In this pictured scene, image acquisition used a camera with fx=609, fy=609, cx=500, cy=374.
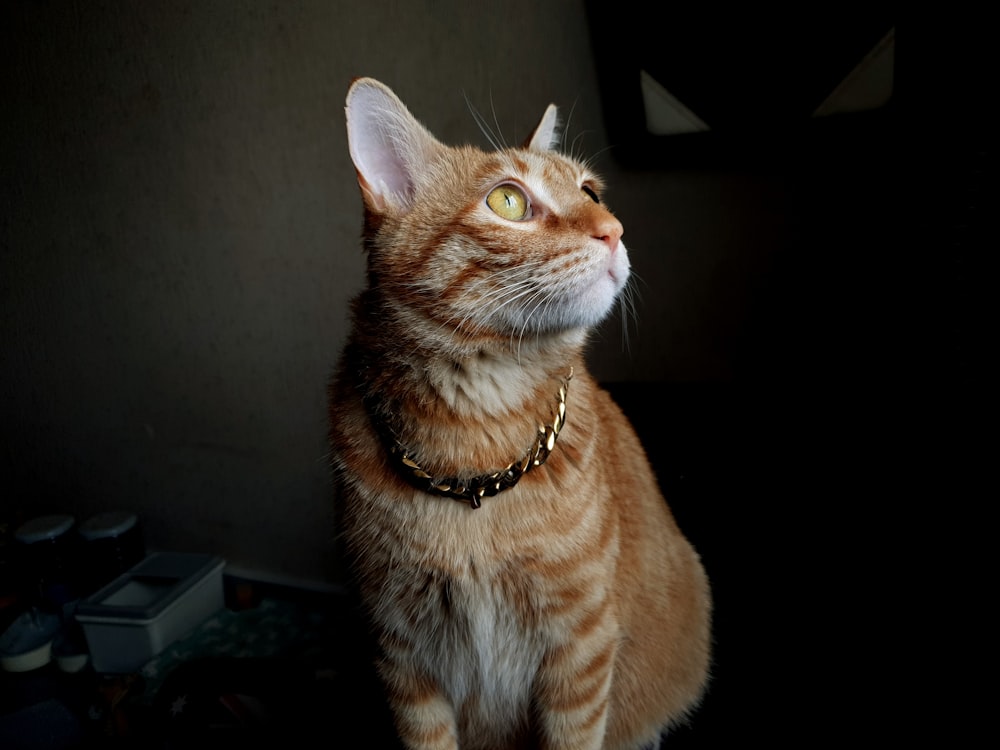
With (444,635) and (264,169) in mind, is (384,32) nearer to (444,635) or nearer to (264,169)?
(264,169)

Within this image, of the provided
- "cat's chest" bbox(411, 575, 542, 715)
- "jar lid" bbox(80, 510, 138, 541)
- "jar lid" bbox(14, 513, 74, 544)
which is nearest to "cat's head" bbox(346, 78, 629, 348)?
"cat's chest" bbox(411, 575, 542, 715)

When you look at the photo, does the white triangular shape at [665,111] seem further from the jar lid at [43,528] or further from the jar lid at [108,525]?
the jar lid at [43,528]

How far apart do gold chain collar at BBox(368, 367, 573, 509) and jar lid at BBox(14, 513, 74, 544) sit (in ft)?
5.38

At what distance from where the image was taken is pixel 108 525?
6.06ft

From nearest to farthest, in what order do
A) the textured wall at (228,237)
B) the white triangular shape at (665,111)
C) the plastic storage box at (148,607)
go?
the white triangular shape at (665,111), the textured wall at (228,237), the plastic storage box at (148,607)

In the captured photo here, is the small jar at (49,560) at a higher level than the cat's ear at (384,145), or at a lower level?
lower

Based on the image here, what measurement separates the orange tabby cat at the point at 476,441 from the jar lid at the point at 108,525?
4.69 feet

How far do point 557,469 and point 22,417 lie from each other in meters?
2.12

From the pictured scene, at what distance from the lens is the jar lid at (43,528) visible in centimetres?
179

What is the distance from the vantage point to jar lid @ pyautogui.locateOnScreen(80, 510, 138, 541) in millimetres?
1818

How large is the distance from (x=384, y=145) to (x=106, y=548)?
66.6 inches

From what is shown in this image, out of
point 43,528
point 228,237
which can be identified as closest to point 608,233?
point 228,237

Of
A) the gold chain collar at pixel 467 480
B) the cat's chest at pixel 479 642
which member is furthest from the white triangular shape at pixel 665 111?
the cat's chest at pixel 479 642

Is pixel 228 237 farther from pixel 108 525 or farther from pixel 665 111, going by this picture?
pixel 665 111
